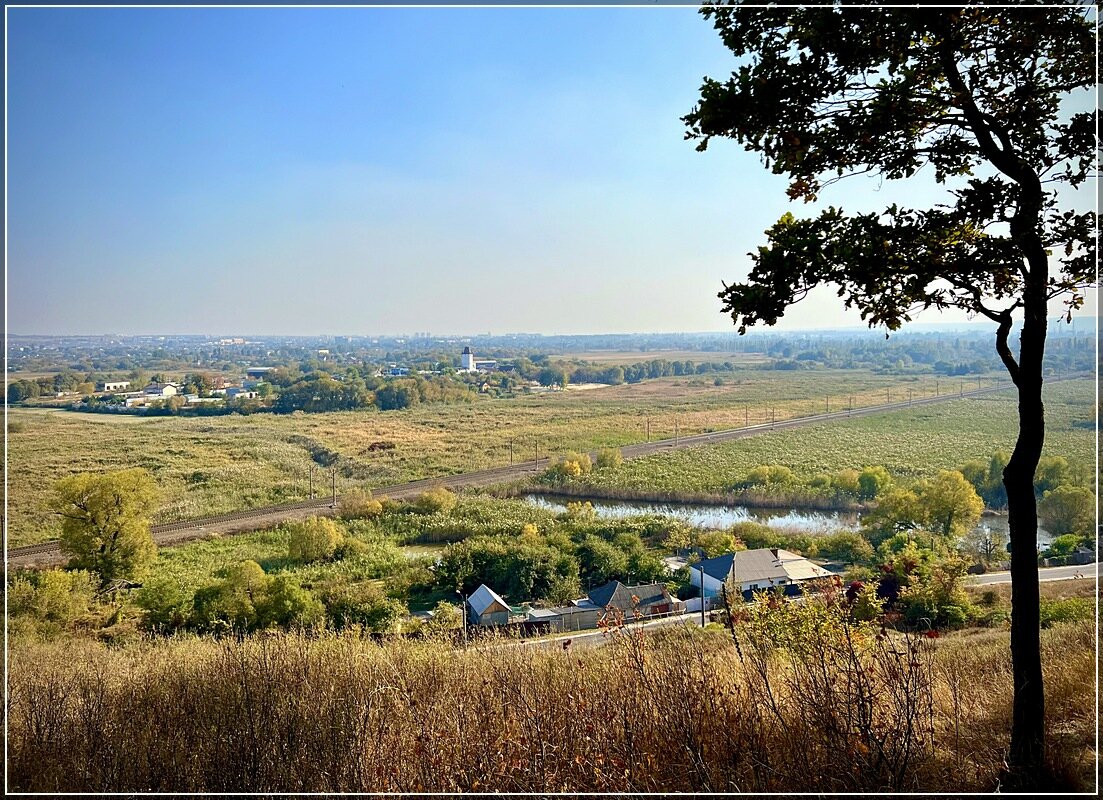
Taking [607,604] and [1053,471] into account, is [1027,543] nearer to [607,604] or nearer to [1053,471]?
Answer: [607,604]

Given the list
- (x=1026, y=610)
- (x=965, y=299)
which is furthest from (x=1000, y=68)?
(x=1026, y=610)

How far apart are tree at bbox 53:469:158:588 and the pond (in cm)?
630

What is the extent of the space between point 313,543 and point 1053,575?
343 inches

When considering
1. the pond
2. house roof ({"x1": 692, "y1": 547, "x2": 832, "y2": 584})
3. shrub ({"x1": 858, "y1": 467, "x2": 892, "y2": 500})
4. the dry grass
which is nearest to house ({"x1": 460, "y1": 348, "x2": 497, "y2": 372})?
the pond

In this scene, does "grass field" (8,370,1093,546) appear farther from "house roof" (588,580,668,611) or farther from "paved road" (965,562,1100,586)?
"house roof" (588,580,668,611)

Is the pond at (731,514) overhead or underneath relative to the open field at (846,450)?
underneath

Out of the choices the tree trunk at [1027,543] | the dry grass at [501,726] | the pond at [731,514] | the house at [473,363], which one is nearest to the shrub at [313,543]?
the pond at [731,514]

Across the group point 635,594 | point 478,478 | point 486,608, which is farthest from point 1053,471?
point 478,478

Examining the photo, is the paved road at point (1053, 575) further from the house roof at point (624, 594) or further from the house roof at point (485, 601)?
the house roof at point (485, 601)

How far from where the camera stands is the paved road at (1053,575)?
22.7ft

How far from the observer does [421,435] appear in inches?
611

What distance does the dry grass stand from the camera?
1.91 metres

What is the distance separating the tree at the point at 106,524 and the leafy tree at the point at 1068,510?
1043 centimetres

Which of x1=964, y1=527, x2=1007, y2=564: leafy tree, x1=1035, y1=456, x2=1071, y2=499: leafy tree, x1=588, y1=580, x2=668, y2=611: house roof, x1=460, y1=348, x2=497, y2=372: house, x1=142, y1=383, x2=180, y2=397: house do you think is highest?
x1=460, y1=348, x2=497, y2=372: house
